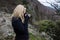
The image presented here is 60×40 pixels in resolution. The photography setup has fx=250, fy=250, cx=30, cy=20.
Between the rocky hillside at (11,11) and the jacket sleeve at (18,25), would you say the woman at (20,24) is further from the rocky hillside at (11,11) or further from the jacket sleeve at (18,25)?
the rocky hillside at (11,11)

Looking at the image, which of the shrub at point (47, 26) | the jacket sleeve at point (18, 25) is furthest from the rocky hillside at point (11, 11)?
the jacket sleeve at point (18, 25)

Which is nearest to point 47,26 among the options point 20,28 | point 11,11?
point 11,11

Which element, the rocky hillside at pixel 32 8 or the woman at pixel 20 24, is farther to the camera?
the rocky hillside at pixel 32 8

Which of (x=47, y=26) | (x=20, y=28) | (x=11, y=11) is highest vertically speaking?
(x=20, y=28)

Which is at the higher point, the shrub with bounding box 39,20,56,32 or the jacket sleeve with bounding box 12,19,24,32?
the jacket sleeve with bounding box 12,19,24,32

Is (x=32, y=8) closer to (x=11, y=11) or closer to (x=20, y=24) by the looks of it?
(x=11, y=11)

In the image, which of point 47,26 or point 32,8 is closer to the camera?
point 47,26

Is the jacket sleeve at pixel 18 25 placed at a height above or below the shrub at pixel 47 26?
above

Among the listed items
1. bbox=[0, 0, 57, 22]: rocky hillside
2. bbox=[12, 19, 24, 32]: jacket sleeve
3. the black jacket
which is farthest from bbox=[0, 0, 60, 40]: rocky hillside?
bbox=[12, 19, 24, 32]: jacket sleeve

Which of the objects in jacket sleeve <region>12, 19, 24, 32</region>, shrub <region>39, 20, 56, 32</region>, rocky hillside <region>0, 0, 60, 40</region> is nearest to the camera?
jacket sleeve <region>12, 19, 24, 32</region>

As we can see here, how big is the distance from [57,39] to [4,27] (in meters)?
Result: 2.65

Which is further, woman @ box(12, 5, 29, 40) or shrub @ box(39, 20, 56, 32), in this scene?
shrub @ box(39, 20, 56, 32)

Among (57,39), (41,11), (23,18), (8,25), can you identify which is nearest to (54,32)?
(57,39)

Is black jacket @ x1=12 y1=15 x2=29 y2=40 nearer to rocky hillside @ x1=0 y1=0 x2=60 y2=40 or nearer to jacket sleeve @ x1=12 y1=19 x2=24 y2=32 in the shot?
jacket sleeve @ x1=12 y1=19 x2=24 y2=32
